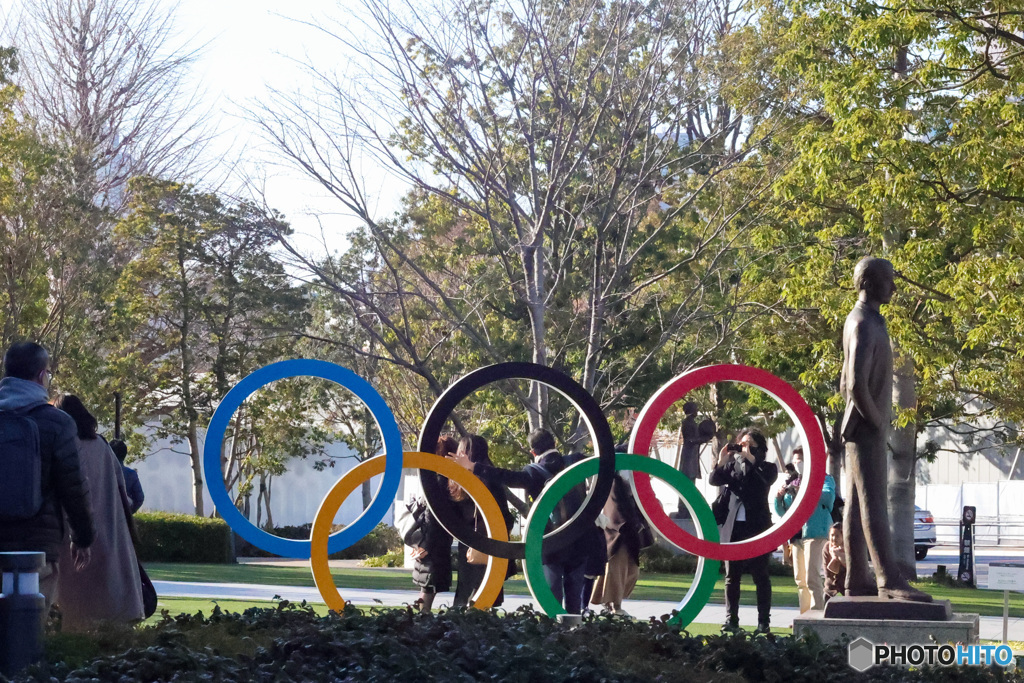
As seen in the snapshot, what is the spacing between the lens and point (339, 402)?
3164 centimetres

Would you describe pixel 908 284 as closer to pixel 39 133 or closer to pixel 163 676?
pixel 163 676

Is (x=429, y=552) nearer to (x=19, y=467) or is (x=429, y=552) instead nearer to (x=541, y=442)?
(x=541, y=442)

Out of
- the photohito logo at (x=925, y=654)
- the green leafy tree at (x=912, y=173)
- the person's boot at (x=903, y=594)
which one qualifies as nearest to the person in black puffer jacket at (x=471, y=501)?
the person's boot at (x=903, y=594)

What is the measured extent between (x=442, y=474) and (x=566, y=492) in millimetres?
1041

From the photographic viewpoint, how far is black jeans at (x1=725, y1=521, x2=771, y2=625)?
11219 millimetres

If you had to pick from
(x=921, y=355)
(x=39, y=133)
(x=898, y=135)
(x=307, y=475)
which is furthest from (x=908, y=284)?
(x=307, y=475)

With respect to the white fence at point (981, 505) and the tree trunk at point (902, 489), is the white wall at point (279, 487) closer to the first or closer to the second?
the tree trunk at point (902, 489)

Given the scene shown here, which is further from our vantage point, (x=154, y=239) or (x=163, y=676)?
(x=154, y=239)

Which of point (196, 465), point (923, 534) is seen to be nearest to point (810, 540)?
point (196, 465)

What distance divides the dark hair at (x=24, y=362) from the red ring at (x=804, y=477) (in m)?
4.73

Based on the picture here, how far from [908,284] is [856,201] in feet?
4.65

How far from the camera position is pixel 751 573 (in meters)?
11.3

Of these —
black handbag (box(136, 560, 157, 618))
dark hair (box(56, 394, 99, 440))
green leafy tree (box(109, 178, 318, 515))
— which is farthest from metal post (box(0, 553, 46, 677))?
green leafy tree (box(109, 178, 318, 515))

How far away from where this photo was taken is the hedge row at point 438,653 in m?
5.85
